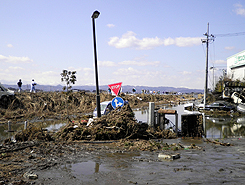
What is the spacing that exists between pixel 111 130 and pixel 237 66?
168ft

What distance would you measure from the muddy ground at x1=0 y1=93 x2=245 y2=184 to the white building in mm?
44544

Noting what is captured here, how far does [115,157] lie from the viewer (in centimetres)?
985

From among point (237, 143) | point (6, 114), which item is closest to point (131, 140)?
point (237, 143)

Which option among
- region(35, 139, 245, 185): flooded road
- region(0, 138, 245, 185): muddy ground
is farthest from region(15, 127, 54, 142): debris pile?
region(35, 139, 245, 185): flooded road

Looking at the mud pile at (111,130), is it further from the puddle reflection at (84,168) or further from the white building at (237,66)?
the white building at (237,66)

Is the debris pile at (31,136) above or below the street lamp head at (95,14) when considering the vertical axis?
below

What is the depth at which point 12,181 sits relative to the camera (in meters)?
6.77

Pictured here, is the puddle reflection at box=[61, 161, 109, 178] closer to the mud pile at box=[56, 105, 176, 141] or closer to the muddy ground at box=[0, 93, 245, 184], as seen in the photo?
the muddy ground at box=[0, 93, 245, 184]

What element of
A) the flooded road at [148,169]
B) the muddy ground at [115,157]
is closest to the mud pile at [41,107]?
the muddy ground at [115,157]

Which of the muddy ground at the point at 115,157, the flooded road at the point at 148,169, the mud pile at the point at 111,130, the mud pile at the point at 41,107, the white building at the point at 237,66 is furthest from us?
the white building at the point at 237,66

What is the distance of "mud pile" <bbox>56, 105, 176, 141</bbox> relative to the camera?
13273 millimetres

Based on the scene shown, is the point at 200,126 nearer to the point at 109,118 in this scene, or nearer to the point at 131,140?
the point at 131,140

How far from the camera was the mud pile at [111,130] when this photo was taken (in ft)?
43.5

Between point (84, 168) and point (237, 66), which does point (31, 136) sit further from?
point (237, 66)
